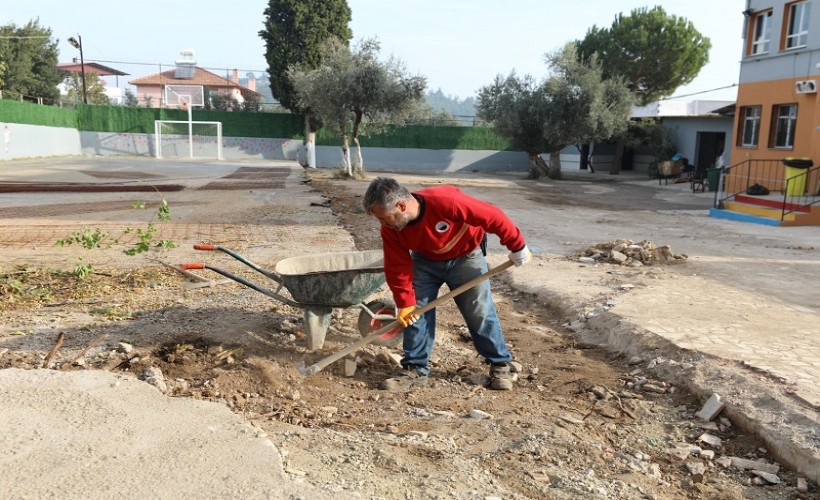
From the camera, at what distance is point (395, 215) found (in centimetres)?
374

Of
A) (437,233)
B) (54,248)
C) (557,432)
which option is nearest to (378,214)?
(437,233)

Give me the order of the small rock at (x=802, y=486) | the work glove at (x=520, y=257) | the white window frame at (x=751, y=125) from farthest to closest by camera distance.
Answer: the white window frame at (x=751, y=125) → the work glove at (x=520, y=257) → the small rock at (x=802, y=486)

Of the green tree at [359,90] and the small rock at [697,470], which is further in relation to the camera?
the green tree at [359,90]

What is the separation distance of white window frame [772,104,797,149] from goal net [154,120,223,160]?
2723 cm

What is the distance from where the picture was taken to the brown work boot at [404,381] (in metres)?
4.25

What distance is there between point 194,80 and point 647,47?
36734 millimetres

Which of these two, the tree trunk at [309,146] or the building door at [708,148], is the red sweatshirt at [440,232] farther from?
the tree trunk at [309,146]

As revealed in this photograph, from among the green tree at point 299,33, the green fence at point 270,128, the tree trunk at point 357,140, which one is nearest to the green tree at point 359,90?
the tree trunk at point 357,140

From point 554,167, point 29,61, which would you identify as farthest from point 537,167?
point 29,61

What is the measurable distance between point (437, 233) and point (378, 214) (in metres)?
0.46

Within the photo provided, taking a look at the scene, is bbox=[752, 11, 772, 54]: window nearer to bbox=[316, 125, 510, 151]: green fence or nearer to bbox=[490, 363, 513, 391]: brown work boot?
bbox=[316, 125, 510, 151]: green fence

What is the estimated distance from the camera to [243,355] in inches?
182

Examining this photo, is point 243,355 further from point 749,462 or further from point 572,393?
point 749,462

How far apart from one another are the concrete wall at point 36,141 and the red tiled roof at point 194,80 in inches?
742
